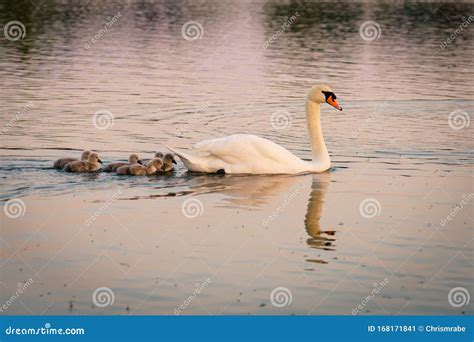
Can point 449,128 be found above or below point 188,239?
above

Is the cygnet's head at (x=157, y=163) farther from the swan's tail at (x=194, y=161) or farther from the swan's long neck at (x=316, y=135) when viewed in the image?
the swan's long neck at (x=316, y=135)

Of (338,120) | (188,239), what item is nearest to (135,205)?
(188,239)

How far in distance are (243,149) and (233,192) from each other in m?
1.07

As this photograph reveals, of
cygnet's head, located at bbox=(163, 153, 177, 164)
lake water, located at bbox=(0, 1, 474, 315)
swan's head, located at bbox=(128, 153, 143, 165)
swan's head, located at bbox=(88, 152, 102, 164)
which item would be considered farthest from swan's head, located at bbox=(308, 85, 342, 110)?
swan's head, located at bbox=(88, 152, 102, 164)

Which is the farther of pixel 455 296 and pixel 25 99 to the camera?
pixel 25 99

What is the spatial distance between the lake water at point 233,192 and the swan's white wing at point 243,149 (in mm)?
362

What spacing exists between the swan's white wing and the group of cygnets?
57 centimetres

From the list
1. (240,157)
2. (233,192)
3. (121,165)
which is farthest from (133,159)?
(233,192)

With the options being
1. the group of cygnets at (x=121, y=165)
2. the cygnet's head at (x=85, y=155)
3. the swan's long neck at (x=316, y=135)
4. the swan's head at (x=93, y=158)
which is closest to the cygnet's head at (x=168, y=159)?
the group of cygnets at (x=121, y=165)

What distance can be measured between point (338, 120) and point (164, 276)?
11420 millimetres

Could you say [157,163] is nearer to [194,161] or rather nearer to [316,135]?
[194,161]

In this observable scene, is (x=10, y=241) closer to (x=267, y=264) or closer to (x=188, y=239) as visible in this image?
(x=188, y=239)

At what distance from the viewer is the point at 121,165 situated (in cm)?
1616

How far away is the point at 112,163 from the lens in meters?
16.2
